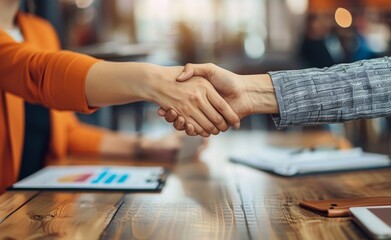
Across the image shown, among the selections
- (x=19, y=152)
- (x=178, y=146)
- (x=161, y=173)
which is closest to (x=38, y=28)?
(x=19, y=152)

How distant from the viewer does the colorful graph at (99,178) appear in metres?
1.09

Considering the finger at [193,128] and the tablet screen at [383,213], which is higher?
the finger at [193,128]

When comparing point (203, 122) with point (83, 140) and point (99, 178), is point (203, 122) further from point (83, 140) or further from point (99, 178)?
point (83, 140)

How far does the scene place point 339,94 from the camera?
1.01 metres

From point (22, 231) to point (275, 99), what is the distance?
52 centimetres

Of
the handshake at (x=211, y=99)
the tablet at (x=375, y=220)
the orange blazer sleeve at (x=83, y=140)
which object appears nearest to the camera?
the tablet at (x=375, y=220)

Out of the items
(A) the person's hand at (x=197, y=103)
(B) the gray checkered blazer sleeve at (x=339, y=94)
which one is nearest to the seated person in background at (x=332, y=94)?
(B) the gray checkered blazer sleeve at (x=339, y=94)

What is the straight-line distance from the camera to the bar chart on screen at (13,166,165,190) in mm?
1047

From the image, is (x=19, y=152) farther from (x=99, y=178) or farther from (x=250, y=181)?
(x=250, y=181)

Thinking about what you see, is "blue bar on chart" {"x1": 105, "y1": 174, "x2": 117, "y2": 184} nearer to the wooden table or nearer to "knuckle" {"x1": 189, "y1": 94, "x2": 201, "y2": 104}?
the wooden table

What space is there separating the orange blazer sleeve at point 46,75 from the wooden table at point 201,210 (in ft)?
0.71

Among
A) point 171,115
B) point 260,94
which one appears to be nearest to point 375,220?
point 260,94

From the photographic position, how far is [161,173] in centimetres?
120

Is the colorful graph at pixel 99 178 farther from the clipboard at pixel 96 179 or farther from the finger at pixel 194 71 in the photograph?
the finger at pixel 194 71
